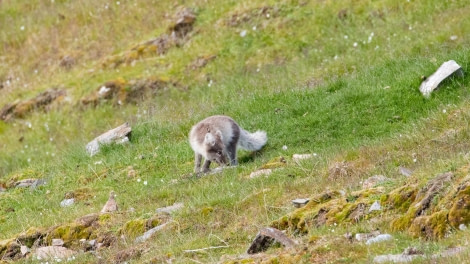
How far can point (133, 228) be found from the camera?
12594 millimetres

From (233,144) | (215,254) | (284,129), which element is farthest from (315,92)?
(215,254)

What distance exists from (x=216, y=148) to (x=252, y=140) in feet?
3.24

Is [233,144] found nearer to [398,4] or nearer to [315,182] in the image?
[315,182]

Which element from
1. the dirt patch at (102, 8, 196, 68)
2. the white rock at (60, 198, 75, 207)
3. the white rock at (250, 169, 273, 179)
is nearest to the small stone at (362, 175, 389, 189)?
the white rock at (250, 169, 273, 179)

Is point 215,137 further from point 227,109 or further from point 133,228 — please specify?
point 227,109

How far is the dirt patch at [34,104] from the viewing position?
25.5m

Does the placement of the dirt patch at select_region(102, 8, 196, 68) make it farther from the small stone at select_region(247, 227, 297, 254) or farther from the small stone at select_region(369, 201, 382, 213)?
the small stone at select_region(247, 227, 297, 254)

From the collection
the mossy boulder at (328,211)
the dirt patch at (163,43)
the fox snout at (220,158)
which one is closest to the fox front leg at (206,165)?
the fox snout at (220,158)

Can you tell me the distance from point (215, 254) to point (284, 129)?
7.22 meters

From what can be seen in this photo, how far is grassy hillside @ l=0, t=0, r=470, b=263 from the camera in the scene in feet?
39.2

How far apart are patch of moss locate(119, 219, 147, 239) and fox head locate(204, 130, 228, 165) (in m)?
3.28

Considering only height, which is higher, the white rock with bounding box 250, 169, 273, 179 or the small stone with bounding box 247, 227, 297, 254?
the small stone with bounding box 247, 227, 297, 254

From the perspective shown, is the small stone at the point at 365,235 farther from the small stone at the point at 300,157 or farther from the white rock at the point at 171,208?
the small stone at the point at 300,157

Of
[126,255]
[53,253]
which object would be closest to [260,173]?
[126,255]
